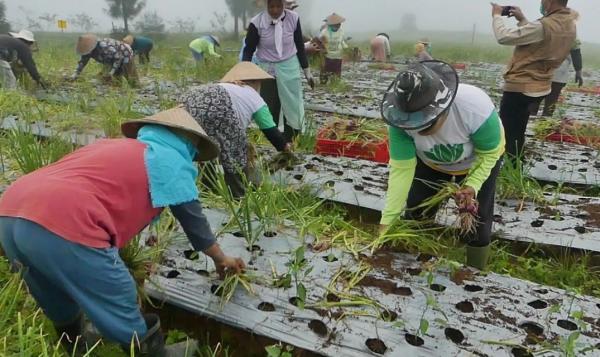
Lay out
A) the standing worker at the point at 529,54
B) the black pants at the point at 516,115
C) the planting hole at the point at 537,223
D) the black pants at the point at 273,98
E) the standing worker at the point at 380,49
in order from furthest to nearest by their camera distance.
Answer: the standing worker at the point at 380,49 < the black pants at the point at 273,98 < the black pants at the point at 516,115 < the standing worker at the point at 529,54 < the planting hole at the point at 537,223

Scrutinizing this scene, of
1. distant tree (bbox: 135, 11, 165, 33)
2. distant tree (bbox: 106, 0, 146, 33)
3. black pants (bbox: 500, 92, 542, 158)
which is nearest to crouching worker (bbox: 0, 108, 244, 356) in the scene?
black pants (bbox: 500, 92, 542, 158)

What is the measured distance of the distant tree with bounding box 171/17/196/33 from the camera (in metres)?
20.6

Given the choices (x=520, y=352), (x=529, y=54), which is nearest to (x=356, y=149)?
(x=529, y=54)

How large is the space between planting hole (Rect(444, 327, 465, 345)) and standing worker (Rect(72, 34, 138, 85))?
543cm

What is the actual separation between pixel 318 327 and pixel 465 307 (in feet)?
1.85

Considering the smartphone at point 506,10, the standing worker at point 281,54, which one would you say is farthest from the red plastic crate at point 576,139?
the standing worker at point 281,54

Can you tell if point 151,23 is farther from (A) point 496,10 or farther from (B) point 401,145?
(B) point 401,145

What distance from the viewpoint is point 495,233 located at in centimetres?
255

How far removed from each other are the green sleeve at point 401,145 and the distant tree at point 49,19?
18553 mm

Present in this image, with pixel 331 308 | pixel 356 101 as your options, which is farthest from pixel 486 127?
pixel 356 101

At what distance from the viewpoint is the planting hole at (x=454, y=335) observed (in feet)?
5.39

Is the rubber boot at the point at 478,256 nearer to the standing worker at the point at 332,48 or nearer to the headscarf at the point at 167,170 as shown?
the headscarf at the point at 167,170

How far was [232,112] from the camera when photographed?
252cm

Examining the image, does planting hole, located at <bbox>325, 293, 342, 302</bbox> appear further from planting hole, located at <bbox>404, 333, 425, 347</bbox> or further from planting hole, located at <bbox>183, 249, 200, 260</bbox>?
planting hole, located at <bbox>183, 249, 200, 260</bbox>
